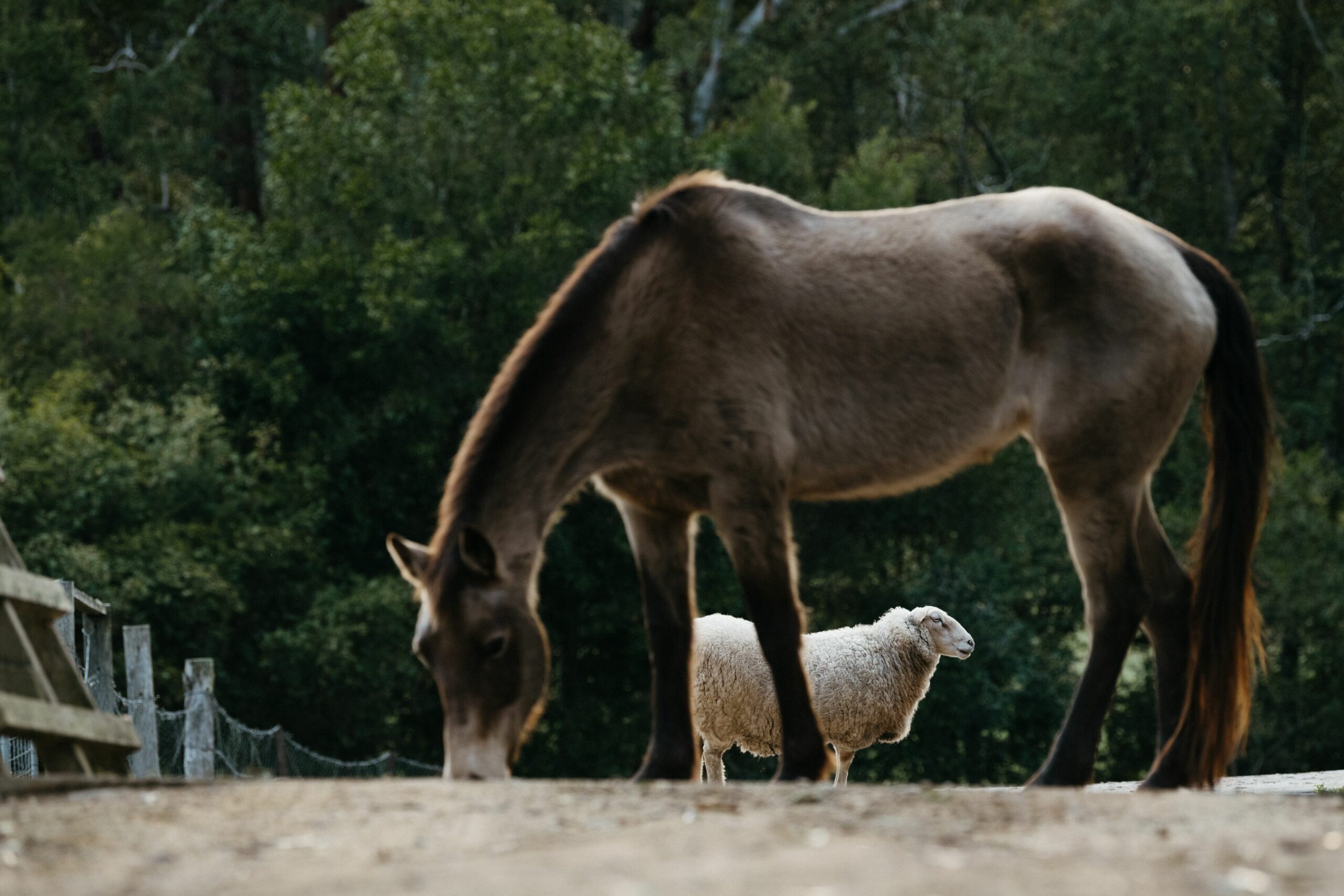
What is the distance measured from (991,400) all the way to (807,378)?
2.33 ft

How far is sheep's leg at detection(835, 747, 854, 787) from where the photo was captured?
41.2 feet

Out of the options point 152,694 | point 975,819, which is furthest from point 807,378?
point 152,694

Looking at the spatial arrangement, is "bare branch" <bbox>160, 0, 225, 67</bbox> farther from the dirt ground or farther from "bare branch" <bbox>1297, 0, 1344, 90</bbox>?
the dirt ground

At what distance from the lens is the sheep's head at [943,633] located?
44.7 feet

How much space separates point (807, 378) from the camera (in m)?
6.17

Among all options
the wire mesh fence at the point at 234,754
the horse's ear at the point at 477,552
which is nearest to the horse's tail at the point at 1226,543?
the horse's ear at the point at 477,552

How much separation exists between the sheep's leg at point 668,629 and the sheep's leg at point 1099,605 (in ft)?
4.21

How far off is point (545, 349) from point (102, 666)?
5.06 m

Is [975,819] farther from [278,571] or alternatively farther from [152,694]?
[278,571]

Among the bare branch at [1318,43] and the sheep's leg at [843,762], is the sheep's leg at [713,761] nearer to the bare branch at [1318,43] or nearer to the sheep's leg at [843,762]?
the sheep's leg at [843,762]

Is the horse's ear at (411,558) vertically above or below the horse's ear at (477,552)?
below

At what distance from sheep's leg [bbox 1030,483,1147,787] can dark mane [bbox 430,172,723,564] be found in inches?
70.1

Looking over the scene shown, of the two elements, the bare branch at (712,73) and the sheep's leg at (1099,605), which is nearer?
the sheep's leg at (1099,605)

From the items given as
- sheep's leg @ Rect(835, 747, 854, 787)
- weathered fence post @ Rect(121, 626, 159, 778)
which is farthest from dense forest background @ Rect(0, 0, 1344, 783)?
sheep's leg @ Rect(835, 747, 854, 787)
